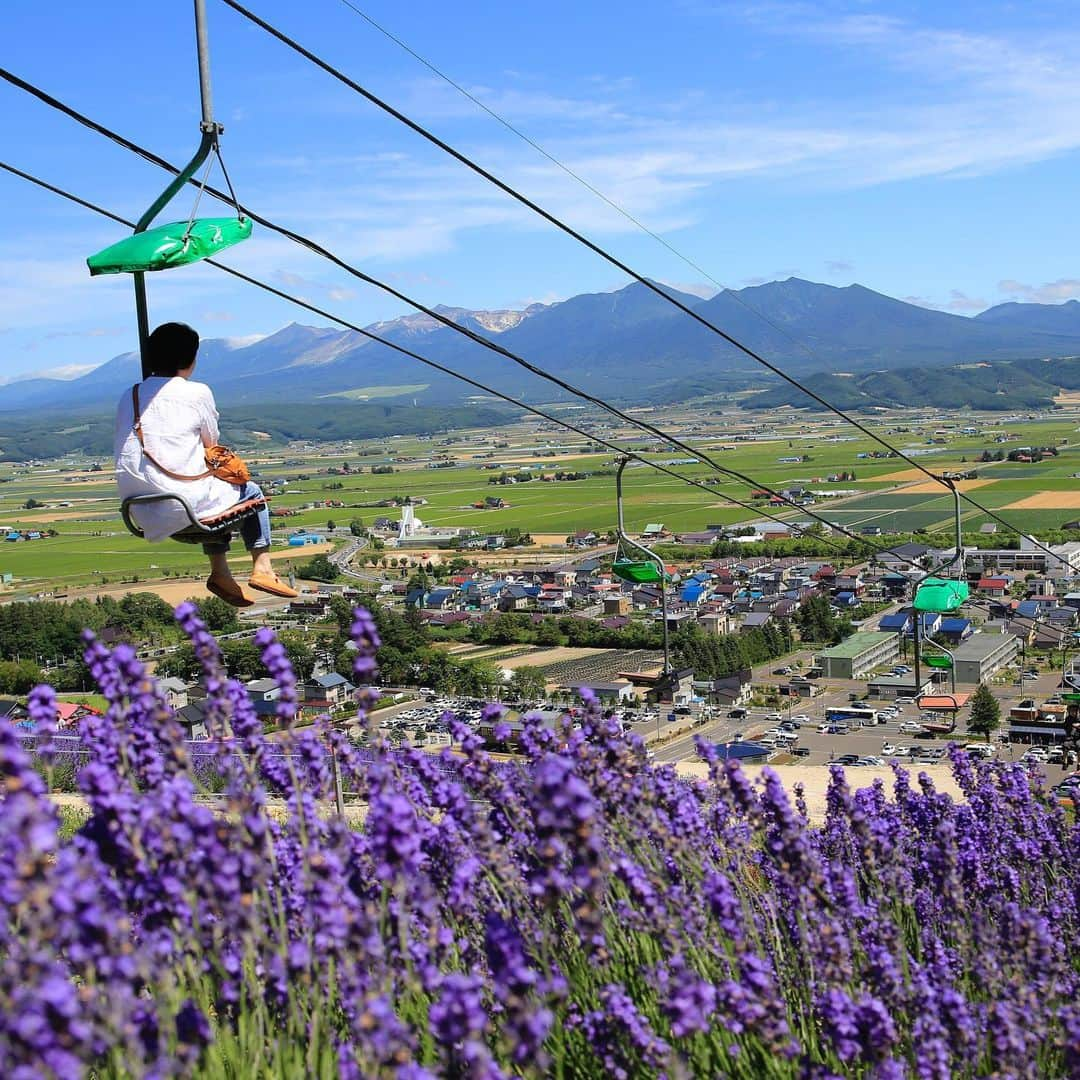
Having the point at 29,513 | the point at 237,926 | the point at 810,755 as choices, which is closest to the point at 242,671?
the point at 810,755

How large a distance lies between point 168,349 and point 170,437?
276 mm

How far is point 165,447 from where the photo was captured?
145 inches

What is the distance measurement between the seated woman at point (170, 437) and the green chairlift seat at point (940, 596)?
411 cm

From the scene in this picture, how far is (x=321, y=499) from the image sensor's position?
82812 millimetres

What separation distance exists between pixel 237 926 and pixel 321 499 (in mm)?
82300

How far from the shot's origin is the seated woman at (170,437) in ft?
12.1

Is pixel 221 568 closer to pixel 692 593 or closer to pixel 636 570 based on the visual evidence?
pixel 636 570

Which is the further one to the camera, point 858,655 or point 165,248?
point 858,655

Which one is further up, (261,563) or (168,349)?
(168,349)

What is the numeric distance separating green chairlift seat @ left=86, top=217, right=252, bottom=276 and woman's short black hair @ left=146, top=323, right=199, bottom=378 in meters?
0.37

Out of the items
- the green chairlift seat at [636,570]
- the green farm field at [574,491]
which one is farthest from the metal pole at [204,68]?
the green farm field at [574,491]

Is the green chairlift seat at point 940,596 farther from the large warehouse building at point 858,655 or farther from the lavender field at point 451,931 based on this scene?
the large warehouse building at point 858,655

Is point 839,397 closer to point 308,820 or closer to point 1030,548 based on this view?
point 1030,548

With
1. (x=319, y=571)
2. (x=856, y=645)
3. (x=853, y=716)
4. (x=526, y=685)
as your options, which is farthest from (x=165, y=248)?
(x=319, y=571)
